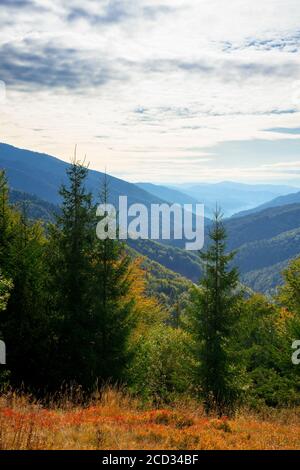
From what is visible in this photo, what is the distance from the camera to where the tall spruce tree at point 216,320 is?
781 inches

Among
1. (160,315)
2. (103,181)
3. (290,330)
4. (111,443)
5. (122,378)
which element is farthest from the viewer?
(160,315)

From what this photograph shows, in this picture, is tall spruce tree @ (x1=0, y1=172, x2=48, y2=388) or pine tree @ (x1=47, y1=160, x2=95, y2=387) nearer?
tall spruce tree @ (x1=0, y1=172, x2=48, y2=388)

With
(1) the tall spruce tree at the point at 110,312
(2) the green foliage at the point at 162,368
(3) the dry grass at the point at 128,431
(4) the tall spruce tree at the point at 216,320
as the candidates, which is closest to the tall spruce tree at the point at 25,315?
(1) the tall spruce tree at the point at 110,312

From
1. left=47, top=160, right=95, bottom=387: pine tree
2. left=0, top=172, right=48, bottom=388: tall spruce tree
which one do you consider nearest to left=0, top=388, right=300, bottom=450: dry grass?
left=0, top=172, right=48, bottom=388: tall spruce tree

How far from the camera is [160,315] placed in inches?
2003

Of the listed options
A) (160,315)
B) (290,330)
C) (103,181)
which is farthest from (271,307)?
(103,181)

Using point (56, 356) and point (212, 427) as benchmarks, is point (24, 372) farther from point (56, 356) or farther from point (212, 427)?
point (212, 427)

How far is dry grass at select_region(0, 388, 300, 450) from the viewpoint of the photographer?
7250 millimetres

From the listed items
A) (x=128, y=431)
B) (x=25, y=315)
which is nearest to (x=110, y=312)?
(x=25, y=315)

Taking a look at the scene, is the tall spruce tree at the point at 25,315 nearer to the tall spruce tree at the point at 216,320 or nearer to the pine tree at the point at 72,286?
the pine tree at the point at 72,286

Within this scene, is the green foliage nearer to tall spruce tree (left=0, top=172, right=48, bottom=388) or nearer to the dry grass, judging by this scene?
tall spruce tree (left=0, top=172, right=48, bottom=388)

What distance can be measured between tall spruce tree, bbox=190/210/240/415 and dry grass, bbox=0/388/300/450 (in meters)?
8.96

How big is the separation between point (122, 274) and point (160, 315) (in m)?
31.8

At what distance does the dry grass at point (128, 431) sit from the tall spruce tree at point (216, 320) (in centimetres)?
896
